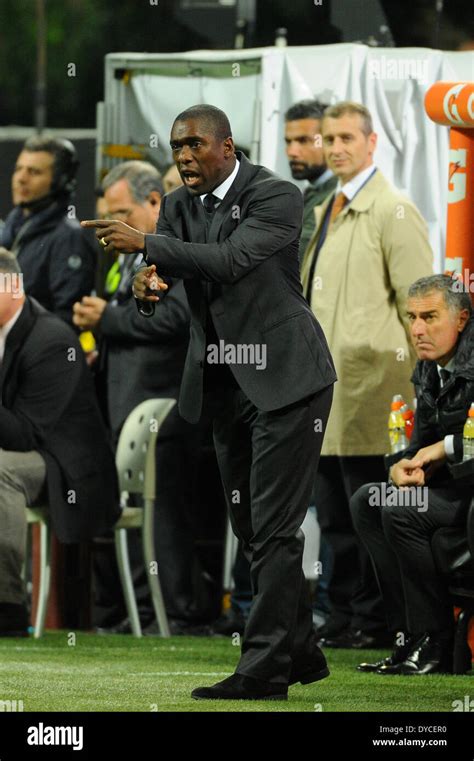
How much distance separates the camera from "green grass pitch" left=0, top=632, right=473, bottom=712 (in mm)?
5539

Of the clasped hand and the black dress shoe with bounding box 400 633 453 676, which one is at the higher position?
the clasped hand

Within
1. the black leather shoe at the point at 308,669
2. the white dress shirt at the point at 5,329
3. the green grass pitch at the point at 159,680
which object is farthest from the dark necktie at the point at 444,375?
the white dress shirt at the point at 5,329

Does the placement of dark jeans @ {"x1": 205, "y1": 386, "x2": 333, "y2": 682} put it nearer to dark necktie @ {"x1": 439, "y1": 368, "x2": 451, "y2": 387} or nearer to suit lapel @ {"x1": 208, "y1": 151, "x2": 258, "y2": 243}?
suit lapel @ {"x1": 208, "y1": 151, "x2": 258, "y2": 243}

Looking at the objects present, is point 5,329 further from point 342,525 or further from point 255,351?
point 255,351

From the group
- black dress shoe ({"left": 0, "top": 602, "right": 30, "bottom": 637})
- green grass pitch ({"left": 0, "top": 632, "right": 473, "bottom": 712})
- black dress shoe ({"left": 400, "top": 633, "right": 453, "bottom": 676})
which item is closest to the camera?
green grass pitch ({"left": 0, "top": 632, "right": 473, "bottom": 712})

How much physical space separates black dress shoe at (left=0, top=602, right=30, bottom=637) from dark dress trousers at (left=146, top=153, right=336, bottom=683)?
2.07m

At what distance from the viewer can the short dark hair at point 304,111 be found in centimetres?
809

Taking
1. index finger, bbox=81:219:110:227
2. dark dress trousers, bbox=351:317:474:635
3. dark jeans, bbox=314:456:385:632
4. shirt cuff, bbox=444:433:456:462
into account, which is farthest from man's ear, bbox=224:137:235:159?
dark jeans, bbox=314:456:385:632

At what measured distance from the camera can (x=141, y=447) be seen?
25.8 ft
